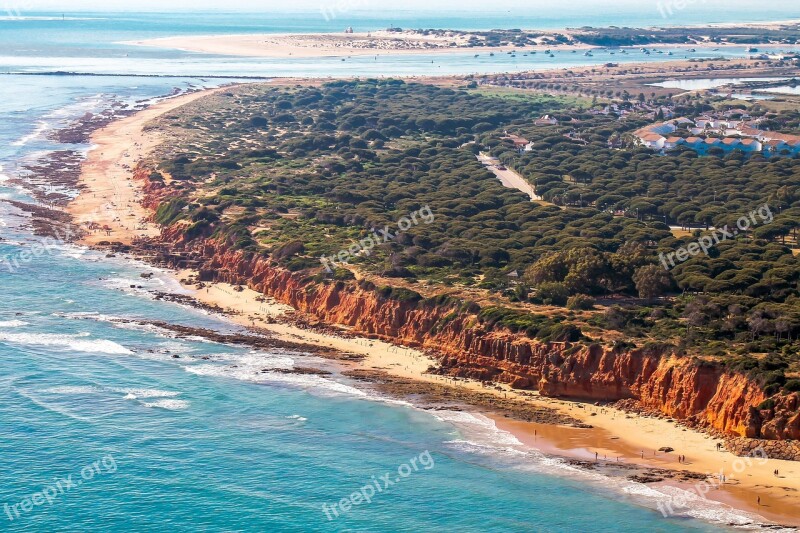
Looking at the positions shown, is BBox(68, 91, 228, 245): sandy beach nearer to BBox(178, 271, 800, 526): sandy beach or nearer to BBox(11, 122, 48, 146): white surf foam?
BBox(11, 122, 48, 146): white surf foam

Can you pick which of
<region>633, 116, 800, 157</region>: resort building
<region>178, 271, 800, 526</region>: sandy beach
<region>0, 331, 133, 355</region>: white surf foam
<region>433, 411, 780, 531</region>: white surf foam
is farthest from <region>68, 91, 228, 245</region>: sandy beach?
<region>633, 116, 800, 157</region>: resort building

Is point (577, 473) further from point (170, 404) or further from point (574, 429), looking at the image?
point (170, 404)

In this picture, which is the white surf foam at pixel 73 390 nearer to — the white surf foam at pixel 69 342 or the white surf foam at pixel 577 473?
the white surf foam at pixel 69 342

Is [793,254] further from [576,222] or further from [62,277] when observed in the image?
[62,277]

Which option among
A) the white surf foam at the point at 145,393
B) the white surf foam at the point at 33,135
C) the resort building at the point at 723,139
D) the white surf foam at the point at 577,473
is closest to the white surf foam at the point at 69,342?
the white surf foam at the point at 145,393

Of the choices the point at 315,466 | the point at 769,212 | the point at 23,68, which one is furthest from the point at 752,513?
the point at 23,68

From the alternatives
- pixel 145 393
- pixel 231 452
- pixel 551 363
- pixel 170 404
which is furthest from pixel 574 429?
pixel 145 393
